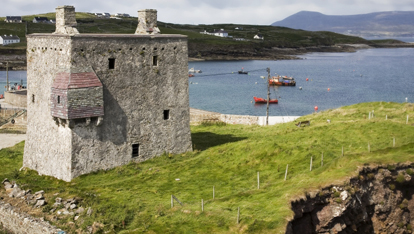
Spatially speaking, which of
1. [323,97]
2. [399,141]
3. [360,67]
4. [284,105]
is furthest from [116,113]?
[360,67]

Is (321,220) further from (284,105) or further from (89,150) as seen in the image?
(284,105)

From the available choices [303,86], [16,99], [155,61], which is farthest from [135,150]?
[303,86]

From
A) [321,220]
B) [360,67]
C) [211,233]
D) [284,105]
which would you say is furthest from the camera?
[360,67]

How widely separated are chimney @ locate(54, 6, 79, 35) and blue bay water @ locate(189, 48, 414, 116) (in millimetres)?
63640

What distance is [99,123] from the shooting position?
1163 inches

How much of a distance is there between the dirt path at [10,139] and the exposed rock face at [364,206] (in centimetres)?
3610

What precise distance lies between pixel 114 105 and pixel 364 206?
621 inches

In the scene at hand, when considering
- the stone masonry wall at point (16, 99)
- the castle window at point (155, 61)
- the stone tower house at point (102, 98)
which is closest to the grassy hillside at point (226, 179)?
the stone tower house at point (102, 98)

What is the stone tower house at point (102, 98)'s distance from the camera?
94.3ft

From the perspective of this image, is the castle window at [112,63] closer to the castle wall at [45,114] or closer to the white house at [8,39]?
the castle wall at [45,114]

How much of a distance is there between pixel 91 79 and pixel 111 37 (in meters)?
3.03

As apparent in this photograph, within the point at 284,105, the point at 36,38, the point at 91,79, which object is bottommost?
the point at 284,105

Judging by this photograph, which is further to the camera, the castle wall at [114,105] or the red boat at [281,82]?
the red boat at [281,82]

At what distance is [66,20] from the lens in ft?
97.7
